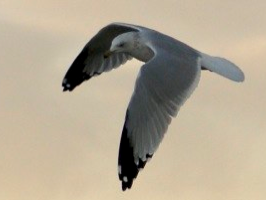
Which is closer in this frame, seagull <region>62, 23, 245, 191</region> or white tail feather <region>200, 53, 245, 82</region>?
seagull <region>62, 23, 245, 191</region>

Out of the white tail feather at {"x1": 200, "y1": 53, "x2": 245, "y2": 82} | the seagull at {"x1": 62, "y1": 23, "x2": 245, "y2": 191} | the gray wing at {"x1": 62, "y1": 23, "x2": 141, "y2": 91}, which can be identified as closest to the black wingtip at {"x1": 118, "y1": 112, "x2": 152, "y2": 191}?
the seagull at {"x1": 62, "y1": 23, "x2": 245, "y2": 191}

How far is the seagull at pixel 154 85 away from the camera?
20.9 feet

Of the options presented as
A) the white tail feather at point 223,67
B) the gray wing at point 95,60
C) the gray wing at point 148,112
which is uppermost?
the gray wing at point 95,60

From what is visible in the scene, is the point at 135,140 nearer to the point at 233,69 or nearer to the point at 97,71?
the point at 233,69

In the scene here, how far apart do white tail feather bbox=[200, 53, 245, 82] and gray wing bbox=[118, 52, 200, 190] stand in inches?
16.8

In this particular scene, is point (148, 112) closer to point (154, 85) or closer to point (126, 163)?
point (154, 85)

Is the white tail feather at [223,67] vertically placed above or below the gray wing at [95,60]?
below

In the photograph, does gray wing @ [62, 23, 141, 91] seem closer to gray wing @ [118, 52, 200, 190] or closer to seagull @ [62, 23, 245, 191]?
seagull @ [62, 23, 245, 191]

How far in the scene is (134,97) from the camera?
6.42m

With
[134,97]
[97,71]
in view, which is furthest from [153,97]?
[97,71]

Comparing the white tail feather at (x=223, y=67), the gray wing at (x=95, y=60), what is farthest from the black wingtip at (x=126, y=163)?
the gray wing at (x=95, y=60)

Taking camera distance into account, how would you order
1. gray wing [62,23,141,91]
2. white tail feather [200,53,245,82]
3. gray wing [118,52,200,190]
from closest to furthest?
gray wing [118,52,200,190] → white tail feather [200,53,245,82] → gray wing [62,23,141,91]

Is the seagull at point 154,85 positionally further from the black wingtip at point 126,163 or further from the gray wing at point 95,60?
the gray wing at point 95,60

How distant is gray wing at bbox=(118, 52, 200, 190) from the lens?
6.36 m
